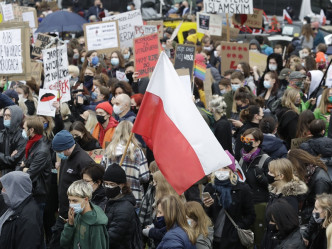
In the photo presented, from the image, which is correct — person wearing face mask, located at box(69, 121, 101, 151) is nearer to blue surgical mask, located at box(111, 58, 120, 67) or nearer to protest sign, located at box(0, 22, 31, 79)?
protest sign, located at box(0, 22, 31, 79)

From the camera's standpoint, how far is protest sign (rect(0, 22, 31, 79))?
11016 mm

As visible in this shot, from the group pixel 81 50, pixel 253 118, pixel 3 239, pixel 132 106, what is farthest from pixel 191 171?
pixel 81 50

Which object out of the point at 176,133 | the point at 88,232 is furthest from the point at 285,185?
the point at 88,232

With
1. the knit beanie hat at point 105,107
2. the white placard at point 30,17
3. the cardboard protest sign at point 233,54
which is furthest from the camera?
the white placard at point 30,17

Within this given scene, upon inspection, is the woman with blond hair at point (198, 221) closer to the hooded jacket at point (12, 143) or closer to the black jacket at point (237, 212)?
the black jacket at point (237, 212)

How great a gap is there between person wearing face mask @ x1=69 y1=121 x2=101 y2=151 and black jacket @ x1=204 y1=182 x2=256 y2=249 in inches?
80.0

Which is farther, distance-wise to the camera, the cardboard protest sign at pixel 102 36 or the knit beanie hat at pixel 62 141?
the cardboard protest sign at pixel 102 36

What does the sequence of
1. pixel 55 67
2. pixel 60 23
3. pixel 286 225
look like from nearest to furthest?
pixel 286 225, pixel 55 67, pixel 60 23

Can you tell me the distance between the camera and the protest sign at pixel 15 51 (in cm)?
1102

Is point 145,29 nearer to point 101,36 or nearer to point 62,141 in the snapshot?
point 101,36

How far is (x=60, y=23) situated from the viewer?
66.6 feet

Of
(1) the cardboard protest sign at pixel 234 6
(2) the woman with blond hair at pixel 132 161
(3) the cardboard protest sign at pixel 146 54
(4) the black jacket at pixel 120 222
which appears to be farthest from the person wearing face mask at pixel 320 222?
(1) the cardboard protest sign at pixel 234 6

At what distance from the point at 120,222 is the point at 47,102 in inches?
144

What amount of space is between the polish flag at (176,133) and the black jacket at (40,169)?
1886 mm
